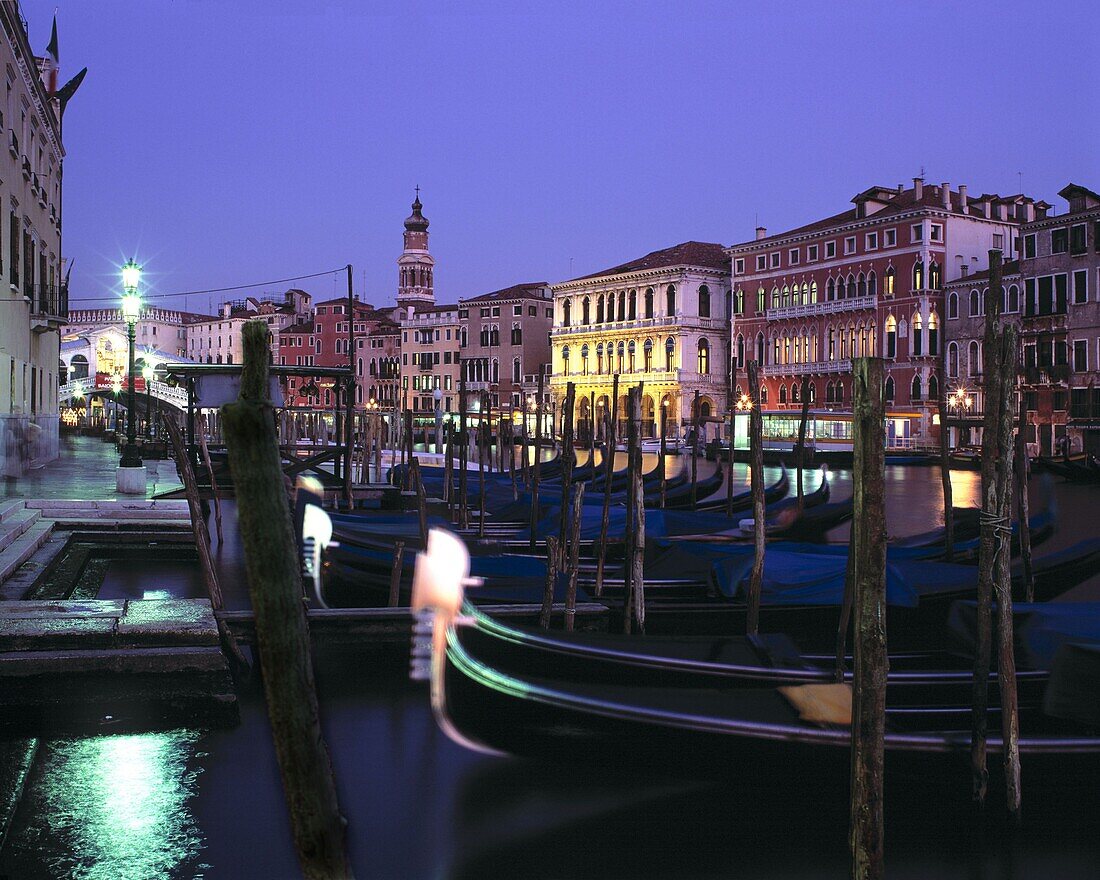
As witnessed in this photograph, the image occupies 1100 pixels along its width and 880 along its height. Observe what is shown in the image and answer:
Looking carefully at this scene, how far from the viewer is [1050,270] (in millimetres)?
24438

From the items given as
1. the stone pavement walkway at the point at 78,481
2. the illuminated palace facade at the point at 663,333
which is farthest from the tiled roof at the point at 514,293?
the stone pavement walkway at the point at 78,481

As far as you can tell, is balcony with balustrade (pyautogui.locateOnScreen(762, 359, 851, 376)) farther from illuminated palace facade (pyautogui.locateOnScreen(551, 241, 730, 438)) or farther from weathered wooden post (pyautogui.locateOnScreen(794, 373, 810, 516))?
weathered wooden post (pyautogui.locateOnScreen(794, 373, 810, 516))

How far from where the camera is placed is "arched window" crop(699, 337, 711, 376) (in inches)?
1439

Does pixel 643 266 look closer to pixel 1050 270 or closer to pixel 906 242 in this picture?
pixel 906 242

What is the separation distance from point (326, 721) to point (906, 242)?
2687 cm

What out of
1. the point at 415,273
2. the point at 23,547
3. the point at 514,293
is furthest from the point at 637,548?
the point at 415,273

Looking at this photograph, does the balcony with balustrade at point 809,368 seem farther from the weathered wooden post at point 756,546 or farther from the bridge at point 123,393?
the weathered wooden post at point 756,546

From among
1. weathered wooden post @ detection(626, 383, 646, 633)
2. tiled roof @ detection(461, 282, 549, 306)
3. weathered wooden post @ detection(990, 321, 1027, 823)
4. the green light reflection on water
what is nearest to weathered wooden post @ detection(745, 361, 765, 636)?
weathered wooden post @ detection(626, 383, 646, 633)

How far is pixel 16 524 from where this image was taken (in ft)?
20.2

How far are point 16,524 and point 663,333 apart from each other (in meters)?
31.6

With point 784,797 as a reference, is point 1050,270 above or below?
above

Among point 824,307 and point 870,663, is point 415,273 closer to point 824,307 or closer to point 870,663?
point 824,307

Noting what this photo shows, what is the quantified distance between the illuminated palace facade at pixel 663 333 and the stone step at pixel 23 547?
27653 mm

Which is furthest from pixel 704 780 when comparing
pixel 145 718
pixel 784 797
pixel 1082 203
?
pixel 1082 203
